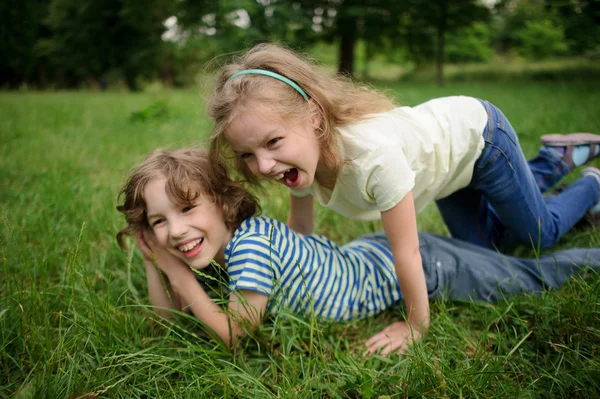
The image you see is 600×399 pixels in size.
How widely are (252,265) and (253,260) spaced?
23 millimetres

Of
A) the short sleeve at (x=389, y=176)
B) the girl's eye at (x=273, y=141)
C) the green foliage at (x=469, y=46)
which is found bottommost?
the green foliage at (x=469, y=46)

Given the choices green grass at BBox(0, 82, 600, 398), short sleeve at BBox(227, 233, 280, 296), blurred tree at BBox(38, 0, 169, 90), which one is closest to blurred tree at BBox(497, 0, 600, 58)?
green grass at BBox(0, 82, 600, 398)

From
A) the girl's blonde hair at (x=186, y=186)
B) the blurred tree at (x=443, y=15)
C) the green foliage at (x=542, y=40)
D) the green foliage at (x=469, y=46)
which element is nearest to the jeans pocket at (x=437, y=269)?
the girl's blonde hair at (x=186, y=186)

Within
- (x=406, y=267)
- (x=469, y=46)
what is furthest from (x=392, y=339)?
(x=469, y=46)

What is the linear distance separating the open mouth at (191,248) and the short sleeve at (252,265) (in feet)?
0.49

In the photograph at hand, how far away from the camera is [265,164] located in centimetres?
147

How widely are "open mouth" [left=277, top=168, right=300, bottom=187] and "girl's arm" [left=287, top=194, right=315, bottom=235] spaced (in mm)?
495

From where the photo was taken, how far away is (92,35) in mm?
24625

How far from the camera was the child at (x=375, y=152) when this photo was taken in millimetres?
1501

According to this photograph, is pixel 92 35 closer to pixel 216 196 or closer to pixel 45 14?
pixel 45 14

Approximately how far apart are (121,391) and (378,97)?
1.48m

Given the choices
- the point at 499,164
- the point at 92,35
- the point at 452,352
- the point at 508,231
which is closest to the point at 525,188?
the point at 499,164

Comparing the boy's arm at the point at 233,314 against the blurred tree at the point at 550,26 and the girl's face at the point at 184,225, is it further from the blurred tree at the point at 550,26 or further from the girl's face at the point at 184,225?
the blurred tree at the point at 550,26

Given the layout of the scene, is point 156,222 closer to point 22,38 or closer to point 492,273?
point 492,273
